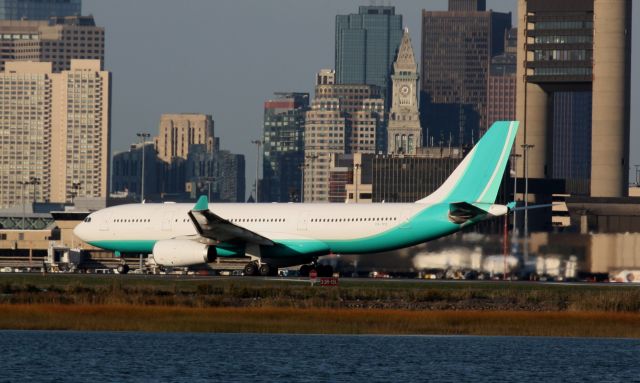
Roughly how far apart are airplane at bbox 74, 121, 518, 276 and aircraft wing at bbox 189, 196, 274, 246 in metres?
0.06

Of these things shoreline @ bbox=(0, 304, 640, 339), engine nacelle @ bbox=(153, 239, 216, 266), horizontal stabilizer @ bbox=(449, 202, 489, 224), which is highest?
horizontal stabilizer @ bbox=(449, 202, 489, 224)

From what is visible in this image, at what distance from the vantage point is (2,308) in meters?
68.6

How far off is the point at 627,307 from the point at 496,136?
24168mm

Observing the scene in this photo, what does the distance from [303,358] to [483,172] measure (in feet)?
119

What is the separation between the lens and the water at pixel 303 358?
53.2 metres

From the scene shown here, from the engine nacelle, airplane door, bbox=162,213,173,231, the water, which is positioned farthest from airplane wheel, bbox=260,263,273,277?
the water

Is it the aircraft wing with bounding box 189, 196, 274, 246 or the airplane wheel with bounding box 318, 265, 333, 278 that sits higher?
the aircraft wing with bounding box 189, 196, 274, 246

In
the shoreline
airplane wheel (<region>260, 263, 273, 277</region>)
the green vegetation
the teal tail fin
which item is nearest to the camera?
the shoreline

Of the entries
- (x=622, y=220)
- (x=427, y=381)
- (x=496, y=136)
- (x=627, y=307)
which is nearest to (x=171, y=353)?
(x=427, y=381)

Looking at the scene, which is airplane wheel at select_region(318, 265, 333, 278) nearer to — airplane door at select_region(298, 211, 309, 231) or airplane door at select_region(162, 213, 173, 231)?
airplane door at select_region(298, 211, 309, 231)

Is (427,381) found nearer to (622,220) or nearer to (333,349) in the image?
(333,349)

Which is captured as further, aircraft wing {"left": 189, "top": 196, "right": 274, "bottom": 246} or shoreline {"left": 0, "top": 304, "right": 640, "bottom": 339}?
aircraft wing {"left": 189, "top": 196, "right": 274, "bottom": 246}

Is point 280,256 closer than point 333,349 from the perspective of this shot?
No

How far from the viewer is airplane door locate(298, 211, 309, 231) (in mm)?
92625
